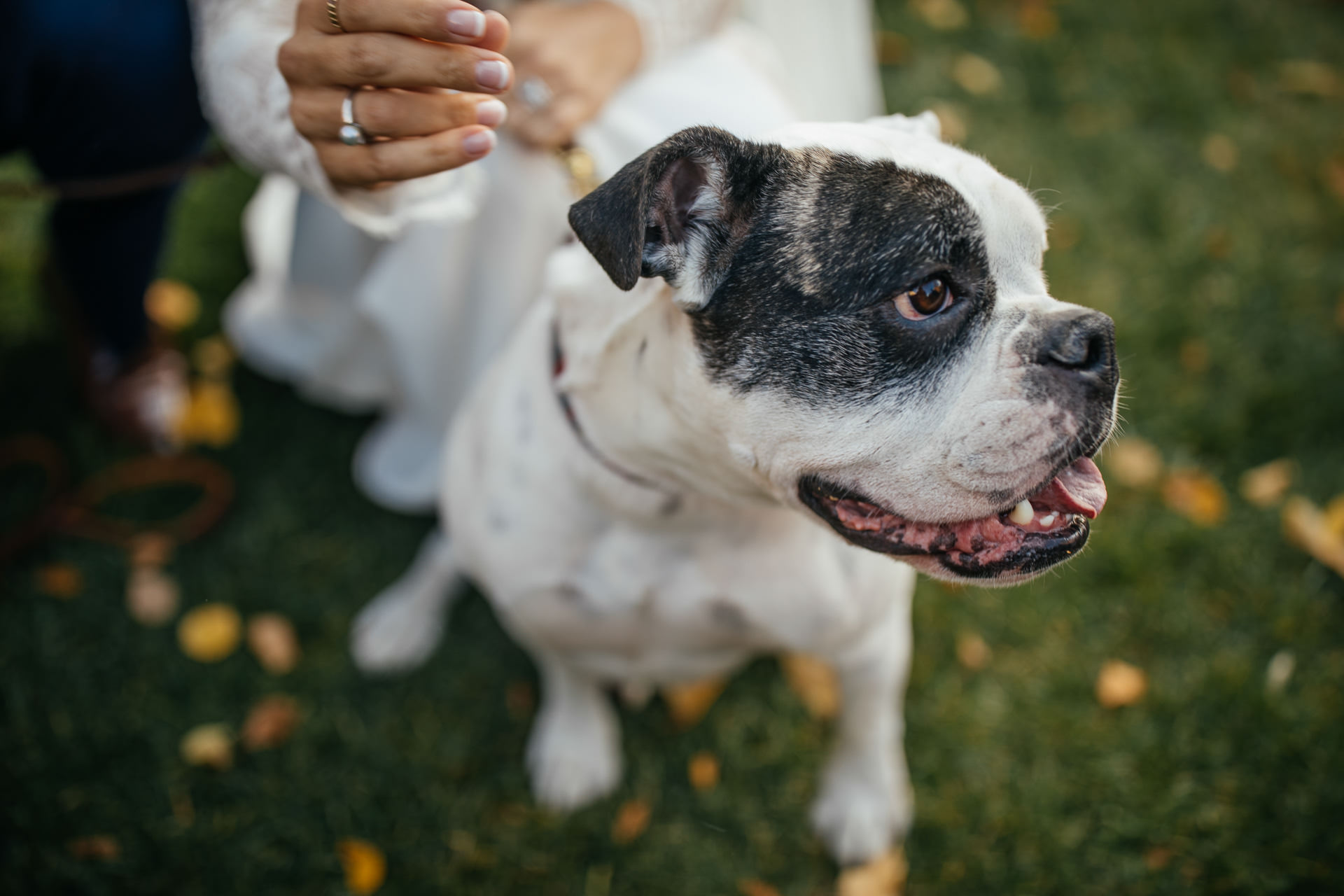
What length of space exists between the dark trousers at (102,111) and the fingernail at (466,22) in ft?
4.39

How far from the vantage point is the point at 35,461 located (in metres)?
3.46

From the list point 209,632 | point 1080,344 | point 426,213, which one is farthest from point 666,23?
point 209,632

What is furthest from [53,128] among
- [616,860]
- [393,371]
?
[616,860]

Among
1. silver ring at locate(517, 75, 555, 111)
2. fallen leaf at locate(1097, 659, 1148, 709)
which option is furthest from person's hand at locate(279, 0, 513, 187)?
fallen leaf at locate(1097, 659, 1148, 709)

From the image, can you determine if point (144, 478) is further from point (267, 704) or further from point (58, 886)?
point (58, 886)

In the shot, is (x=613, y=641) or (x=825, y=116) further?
(x=825, y=116)

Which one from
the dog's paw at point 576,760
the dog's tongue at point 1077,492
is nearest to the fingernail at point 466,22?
the dog's tongue at point 1077,492

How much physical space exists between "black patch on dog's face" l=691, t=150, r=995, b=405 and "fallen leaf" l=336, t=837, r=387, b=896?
187 centimetres

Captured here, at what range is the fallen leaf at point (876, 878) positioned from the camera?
8.75 feet

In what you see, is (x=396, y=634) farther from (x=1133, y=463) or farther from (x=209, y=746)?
(x=1133, y=463)

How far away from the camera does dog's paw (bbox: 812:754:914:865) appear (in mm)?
2686

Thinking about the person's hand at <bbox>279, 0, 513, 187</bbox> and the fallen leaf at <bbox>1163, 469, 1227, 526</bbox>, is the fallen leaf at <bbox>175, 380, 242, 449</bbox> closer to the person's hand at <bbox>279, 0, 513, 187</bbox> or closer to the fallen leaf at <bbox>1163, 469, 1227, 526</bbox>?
the person's hand at <bbox>279, 0, 513, 187</bbox>

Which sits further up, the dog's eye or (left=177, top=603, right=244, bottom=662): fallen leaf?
the dog's eye

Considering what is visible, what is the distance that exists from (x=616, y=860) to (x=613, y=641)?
80cm
